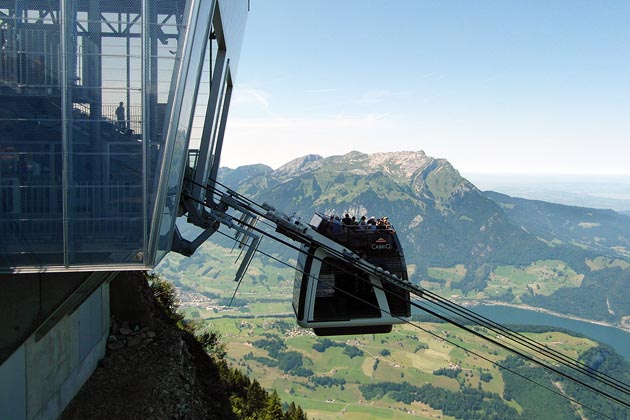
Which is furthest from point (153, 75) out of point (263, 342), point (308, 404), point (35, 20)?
point (263, 342)

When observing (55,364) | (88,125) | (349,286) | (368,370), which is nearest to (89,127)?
(88,125)

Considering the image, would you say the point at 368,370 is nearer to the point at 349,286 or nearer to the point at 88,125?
the point at 349,286

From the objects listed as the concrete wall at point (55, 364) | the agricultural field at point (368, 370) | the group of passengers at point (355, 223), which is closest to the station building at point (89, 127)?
the concrete wall at point (55, 364)

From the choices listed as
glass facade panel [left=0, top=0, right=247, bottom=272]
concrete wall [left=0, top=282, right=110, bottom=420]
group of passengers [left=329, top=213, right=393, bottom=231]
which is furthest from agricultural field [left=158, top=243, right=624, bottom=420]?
glass facade panel [left=0, top=0, right=247, bottom=272]

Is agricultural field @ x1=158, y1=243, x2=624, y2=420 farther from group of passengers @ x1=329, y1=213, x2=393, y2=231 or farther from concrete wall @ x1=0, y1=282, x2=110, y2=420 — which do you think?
concrete wall @ x1=0, y1=282, x2=110, y2=420

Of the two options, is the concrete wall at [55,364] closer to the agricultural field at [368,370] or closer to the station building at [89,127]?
the station building at [89,127]

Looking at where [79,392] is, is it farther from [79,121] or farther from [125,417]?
[79,121]
